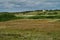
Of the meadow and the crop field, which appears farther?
the meadow

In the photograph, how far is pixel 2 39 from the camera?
78.0 feet

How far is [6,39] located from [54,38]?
5.09m

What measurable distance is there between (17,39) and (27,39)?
3.52ft

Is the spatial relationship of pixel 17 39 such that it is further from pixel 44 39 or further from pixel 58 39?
pixel 58 39

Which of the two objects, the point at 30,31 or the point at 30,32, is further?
the point at 30,31

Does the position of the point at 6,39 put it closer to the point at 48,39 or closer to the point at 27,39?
the point at 27,39

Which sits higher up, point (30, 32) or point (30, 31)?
point (30, 32)

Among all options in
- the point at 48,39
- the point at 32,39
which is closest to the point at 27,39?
the point at 32,39

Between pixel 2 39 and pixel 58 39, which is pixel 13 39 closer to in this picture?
pixel 2 39

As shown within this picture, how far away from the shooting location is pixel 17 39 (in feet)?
77.8

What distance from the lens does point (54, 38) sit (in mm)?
24062

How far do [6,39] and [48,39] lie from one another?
14.5ft

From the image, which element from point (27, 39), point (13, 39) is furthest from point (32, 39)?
point (13, 39)

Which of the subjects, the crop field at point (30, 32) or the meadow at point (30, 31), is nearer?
the crop field at point (30, 32)
